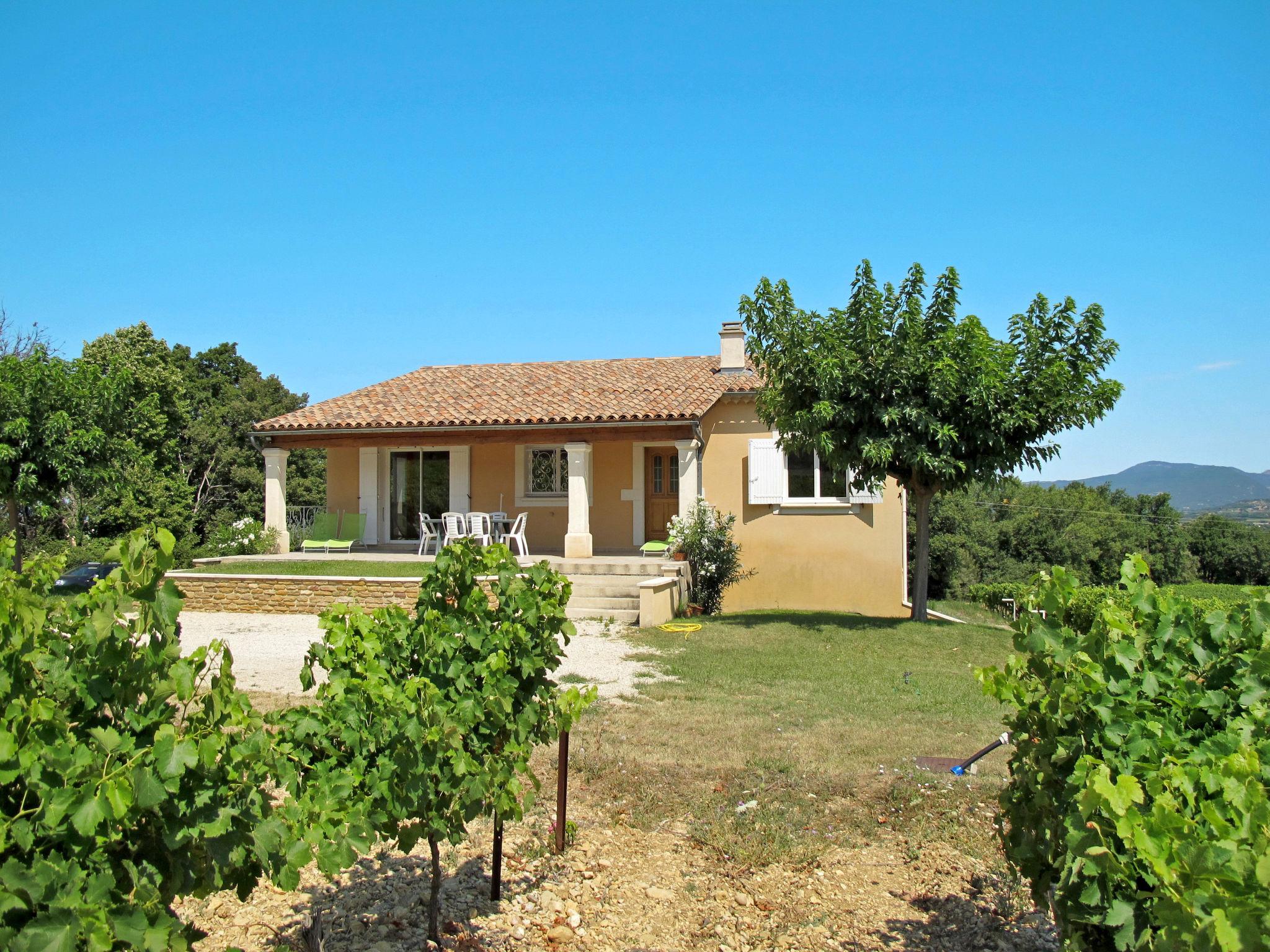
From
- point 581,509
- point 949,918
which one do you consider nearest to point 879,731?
point 949,918

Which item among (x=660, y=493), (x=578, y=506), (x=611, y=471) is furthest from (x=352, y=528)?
(x=660, y=493)

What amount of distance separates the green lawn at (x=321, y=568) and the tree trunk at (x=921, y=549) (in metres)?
7.26

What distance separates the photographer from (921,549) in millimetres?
11758

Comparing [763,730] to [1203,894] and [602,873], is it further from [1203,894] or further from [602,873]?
[1203,894]

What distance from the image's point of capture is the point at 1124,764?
2.20m

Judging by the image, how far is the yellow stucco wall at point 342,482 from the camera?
1794 centimetres

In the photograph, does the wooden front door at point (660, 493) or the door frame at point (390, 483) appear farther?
the door frame at point (390, 483)

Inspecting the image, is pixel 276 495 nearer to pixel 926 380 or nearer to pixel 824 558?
pixel 824 558

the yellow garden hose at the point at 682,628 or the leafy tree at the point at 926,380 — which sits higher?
the leafy tree at the point at 926,380

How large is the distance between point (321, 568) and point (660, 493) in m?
6.56

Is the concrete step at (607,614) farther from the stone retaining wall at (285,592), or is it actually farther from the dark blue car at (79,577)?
the dark blue car at (79,577)

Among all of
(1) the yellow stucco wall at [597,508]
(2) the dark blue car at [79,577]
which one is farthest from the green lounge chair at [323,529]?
(2) the dark blue car at [79,577]

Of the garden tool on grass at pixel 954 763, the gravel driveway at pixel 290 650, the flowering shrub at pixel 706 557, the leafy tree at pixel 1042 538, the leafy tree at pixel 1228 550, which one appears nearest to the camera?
the garden tool on grass at pixel 954 763

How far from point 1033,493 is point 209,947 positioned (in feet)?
178
